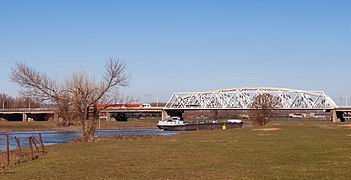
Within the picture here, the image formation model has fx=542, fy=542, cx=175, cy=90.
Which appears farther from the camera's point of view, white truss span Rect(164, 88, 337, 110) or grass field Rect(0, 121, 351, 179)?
white truss span Rect(164, 88, 337, 110)

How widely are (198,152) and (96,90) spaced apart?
2041 cm

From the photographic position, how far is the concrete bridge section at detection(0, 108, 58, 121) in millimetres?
143625

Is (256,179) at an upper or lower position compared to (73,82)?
lower

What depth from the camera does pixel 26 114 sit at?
150 metres

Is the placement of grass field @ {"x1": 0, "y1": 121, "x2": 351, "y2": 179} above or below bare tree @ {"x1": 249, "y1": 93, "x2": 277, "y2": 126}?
below

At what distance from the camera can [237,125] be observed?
4764 inches

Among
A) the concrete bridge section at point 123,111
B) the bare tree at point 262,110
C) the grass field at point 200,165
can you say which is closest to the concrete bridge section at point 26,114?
the concrete bridge section at point 123,111

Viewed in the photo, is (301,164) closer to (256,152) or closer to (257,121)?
(256,152)

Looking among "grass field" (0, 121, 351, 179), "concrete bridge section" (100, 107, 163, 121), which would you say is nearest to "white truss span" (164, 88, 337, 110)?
"concrete bridge section" (100, 107, 163, 121)

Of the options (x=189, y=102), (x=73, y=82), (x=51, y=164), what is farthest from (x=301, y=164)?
(x=189, y=102)

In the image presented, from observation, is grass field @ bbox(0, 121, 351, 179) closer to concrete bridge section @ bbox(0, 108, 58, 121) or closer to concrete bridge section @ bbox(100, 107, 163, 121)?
concrete bridge section @ bbox(100, 107, 163, 121)

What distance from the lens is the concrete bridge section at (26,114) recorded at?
5655 inches

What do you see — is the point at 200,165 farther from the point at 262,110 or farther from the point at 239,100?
the point at 239,100

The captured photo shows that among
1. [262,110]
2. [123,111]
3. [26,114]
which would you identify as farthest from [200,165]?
[26,114]
